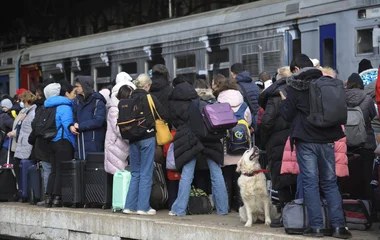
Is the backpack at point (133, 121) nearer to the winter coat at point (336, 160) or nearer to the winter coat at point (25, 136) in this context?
the winter coat at point (336, 160)

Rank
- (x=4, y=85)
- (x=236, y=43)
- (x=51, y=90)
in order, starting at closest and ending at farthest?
1. (x=51, y=90)
2. (x=236, y=43)
3. (x=4, y=85)

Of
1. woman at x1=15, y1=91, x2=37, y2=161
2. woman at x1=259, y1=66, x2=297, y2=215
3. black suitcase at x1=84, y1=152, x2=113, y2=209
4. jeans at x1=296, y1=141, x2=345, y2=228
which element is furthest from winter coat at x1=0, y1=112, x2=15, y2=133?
jeans at x1=296, y1=141, x2=345, y2=228

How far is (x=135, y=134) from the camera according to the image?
35.9ft

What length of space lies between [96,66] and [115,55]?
825mm

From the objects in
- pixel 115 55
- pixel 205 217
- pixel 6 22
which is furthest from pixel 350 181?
pixel 6 22

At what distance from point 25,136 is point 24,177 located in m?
0.65

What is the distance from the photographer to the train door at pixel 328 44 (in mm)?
13938

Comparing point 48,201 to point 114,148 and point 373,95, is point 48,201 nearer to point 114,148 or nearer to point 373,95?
point 114,148

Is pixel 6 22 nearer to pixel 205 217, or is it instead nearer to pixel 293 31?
pixel 293 31

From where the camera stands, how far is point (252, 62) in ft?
51.5

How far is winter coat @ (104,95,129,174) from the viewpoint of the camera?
11.7 m

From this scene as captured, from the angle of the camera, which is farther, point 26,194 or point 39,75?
point 39,75

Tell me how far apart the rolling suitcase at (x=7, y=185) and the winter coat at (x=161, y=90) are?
3.87 metres

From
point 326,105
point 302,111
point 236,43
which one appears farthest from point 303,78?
point 236,43
